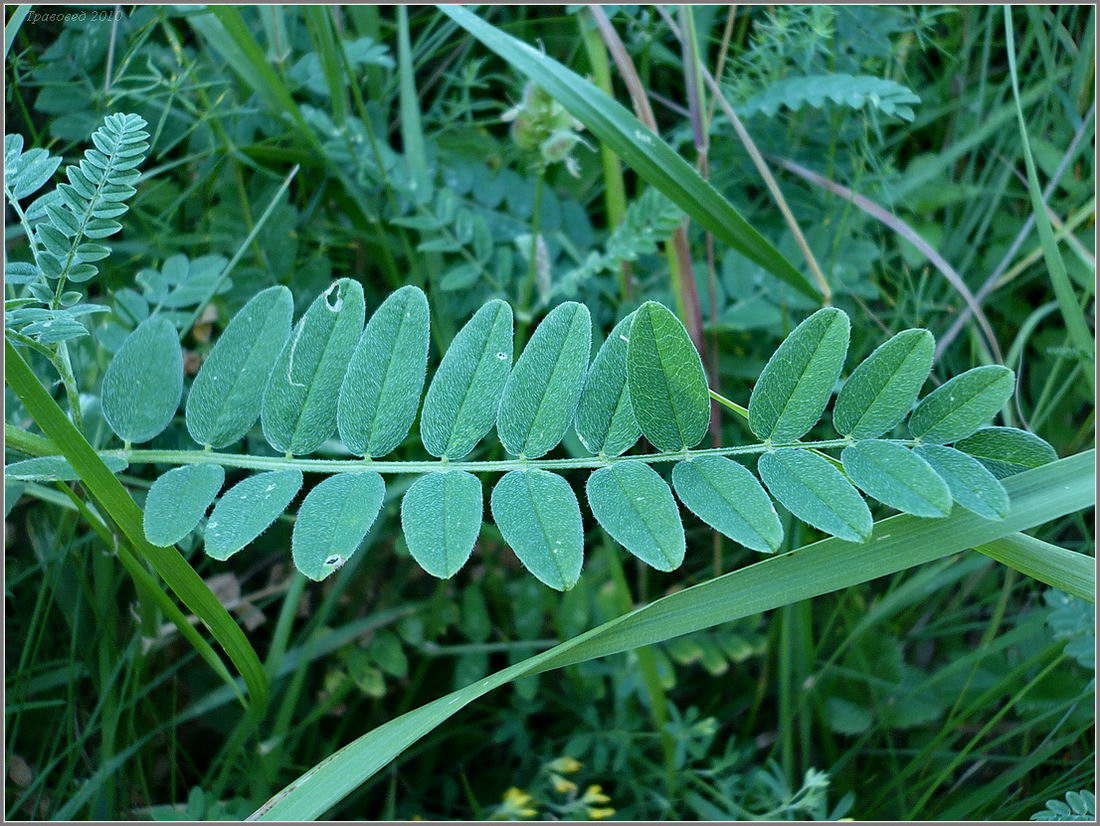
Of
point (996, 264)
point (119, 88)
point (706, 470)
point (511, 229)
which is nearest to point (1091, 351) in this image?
point (996, 264)

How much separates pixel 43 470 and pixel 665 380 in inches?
26.5

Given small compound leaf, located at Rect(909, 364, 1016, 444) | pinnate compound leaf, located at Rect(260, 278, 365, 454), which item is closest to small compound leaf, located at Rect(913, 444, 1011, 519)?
small compound leaf, located at Rect(909, 364, 1016, 444)

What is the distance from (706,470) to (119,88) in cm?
117

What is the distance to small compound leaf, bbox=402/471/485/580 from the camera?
2.68ft

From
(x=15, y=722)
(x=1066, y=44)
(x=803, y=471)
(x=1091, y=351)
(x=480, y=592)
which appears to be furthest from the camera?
(x=1066, y=44)

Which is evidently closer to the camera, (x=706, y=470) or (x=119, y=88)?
(x=706, y=470)

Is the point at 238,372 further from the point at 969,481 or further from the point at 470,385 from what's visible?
the point at 969,481

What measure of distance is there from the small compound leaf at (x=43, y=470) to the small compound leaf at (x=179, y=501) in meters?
0.07

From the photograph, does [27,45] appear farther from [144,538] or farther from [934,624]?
[934,624]

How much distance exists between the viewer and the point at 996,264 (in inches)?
65.3

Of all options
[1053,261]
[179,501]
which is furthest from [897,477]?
[179,501]

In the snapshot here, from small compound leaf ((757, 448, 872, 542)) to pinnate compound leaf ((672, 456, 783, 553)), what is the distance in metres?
0.03

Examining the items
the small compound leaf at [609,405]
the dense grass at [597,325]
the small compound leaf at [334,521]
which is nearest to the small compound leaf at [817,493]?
the small compound leaf at [609,405]

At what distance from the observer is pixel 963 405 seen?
0.87 m
